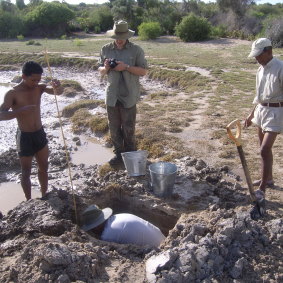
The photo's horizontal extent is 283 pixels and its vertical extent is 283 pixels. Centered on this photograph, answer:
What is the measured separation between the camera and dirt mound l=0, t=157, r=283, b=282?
2.99m

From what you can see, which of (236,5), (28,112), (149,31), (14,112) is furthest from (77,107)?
(236,5)

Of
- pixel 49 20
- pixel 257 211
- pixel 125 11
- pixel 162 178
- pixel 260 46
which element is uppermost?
A: pixel 125 11

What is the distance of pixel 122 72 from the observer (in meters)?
5.22

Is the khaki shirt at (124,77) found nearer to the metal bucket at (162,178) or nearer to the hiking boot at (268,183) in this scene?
the metal bucket at (162,178)

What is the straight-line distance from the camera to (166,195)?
182 inches

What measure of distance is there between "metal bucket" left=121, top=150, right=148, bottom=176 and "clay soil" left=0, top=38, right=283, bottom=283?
11cm

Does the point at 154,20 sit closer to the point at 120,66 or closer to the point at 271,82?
the point at 120,66

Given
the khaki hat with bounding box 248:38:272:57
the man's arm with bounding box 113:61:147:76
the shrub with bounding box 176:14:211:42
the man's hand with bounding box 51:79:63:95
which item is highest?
the shrub with bounding box 176:14:211:42

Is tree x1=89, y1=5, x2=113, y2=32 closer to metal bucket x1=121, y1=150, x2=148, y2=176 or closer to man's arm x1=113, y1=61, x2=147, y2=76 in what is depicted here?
man's arm x1=113, y1=61, x2=147, y2=76

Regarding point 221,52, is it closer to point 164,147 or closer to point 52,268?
point 164,147

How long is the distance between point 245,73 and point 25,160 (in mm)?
10165

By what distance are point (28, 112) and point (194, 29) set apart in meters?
22.9

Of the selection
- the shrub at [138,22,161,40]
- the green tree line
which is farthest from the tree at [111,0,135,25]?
the shrub at [138,22,161,40]

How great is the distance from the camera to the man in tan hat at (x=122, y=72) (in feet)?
16.5
